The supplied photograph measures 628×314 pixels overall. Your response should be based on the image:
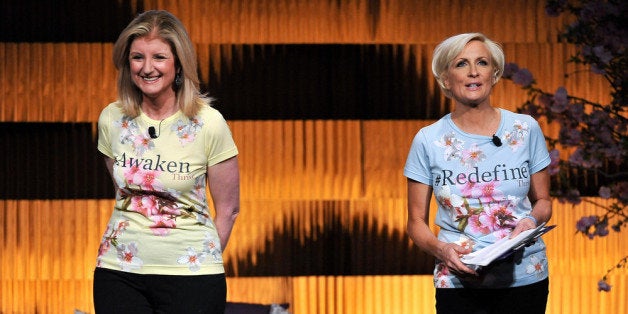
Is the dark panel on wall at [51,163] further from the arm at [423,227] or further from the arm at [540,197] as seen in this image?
the arm at [540,197]

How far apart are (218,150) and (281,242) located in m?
2.45

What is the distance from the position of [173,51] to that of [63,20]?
2.59 meters

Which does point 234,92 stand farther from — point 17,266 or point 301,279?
point 17,266

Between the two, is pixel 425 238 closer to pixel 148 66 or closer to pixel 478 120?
pixel 478 120

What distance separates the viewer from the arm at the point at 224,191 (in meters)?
2.43

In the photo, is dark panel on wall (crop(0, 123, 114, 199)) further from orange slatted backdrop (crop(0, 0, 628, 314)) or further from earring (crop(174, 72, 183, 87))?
earring (crop(174, 72, 183, 87))

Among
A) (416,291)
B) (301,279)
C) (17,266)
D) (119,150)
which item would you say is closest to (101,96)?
(17,266)

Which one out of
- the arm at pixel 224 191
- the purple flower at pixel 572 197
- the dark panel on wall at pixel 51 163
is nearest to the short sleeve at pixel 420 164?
the arm at pixel 224 191

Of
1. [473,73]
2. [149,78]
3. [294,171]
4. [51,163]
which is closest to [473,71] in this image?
[473,73]

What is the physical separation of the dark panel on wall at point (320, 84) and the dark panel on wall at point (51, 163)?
612mm

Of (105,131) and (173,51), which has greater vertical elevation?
(173,51)

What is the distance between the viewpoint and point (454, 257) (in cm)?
235

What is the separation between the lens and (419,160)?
99.5 inches

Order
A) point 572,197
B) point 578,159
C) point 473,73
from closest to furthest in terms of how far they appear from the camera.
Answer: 1. point 473,73
2. point 578,159
3. point 572,197
